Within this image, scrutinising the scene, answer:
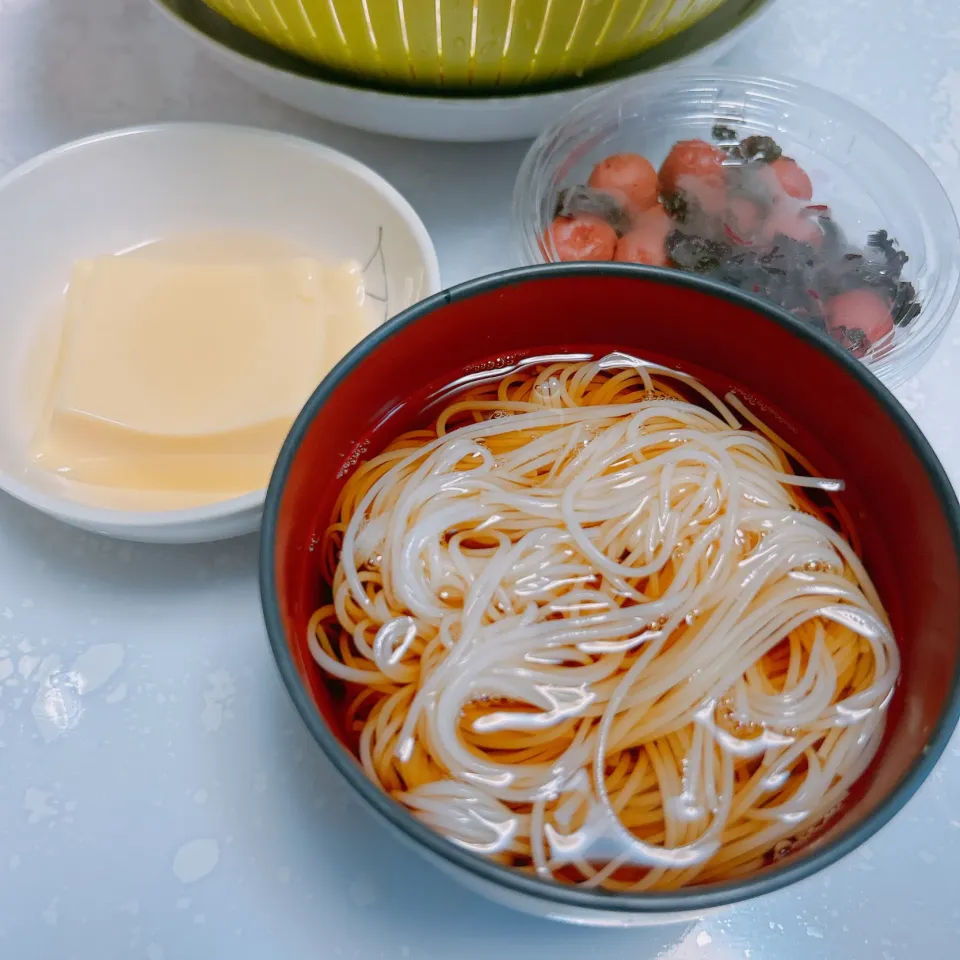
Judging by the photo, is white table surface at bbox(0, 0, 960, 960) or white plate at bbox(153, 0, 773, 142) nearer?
white table surface at bbox(0, 0, 960, 960)

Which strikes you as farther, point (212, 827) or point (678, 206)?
point (678, 206)

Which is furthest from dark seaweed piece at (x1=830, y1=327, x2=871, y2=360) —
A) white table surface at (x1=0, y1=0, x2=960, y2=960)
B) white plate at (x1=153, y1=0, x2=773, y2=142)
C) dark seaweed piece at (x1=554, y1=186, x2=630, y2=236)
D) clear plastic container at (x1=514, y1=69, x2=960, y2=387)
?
white plate at (x1=153, y1=0, x2=773, y2=142)

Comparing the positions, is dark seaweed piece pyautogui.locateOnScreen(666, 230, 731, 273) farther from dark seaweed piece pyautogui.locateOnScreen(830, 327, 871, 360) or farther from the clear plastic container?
dark seaweed piece pyautogui.locateOnScreen(830, 327, 871, 360)

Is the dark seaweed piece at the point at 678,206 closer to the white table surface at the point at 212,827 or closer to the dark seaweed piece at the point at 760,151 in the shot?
the dark seaweed piece at the point at 760,151

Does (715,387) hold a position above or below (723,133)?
below

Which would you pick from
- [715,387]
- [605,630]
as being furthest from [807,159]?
[605,630]

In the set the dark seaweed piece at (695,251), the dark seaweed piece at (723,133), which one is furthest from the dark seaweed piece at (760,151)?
the dark seaweed piece at (695,251)

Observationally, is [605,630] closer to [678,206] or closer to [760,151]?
[678,206]
